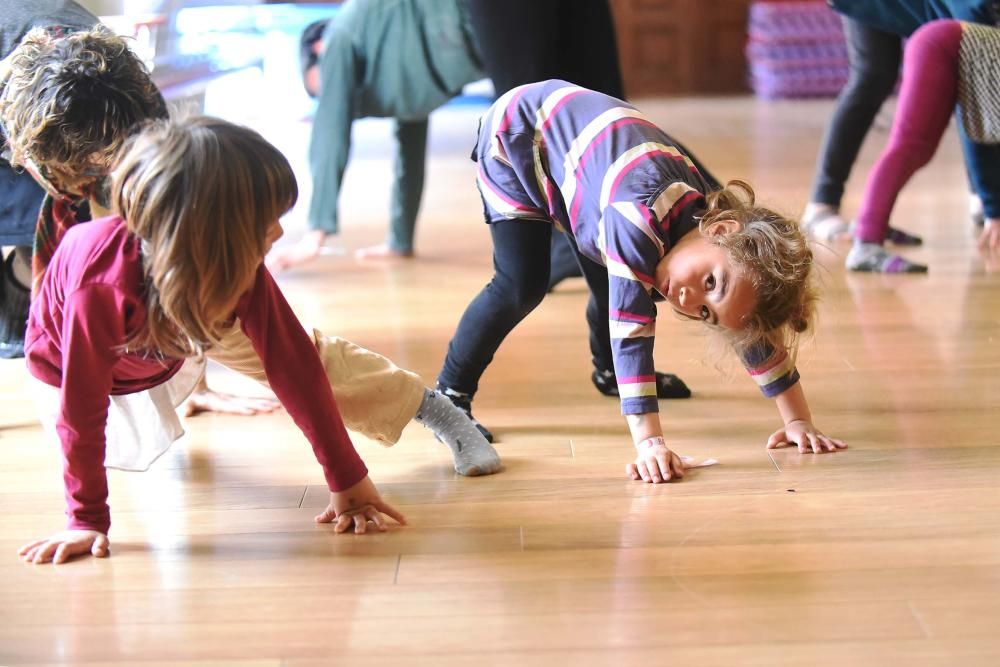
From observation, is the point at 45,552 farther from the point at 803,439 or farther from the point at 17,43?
the point at 803,439

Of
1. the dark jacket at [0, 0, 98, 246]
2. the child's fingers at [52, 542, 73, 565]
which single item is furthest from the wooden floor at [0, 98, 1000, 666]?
the dark jacket at [0, 0, 98, 246]

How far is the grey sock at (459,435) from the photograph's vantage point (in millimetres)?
1423

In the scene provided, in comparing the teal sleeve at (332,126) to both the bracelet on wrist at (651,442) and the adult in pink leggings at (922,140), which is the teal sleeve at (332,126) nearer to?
the adult in pink leggings at (922,140)

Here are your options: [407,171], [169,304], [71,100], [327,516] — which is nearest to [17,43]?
[71,100]

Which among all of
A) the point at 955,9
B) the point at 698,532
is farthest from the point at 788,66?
the point at 698,532

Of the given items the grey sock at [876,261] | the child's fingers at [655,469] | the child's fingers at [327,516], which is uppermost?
the child's fingers at [327,516]

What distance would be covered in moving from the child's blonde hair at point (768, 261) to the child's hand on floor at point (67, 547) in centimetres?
77

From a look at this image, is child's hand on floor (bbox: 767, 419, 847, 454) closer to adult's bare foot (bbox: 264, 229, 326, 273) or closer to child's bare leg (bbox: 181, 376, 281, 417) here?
child's bare leg (bbox: 181, 376, 281, 417)

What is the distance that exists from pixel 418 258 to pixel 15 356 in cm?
108

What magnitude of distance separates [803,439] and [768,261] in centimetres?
30

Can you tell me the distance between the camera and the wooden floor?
101 centimetres

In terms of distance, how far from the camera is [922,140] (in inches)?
91.6

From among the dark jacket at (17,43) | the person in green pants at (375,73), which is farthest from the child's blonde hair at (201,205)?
the person in green pants at (375,73)

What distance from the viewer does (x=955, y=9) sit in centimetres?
230
